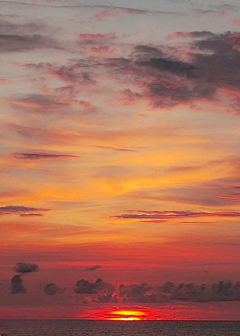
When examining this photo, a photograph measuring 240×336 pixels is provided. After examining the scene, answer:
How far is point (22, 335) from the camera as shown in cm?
19988

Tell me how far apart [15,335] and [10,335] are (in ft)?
25.6

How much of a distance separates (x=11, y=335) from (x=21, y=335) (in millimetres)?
7560

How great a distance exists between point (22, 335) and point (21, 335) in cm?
39

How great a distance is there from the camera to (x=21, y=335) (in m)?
200

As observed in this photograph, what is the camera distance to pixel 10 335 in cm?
19125

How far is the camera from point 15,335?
19875cm

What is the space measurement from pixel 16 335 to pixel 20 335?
139 centimetres

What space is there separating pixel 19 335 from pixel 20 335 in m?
0.39

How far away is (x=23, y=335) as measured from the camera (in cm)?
19988

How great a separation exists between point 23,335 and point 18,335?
72.0 inches

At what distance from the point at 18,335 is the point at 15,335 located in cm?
99

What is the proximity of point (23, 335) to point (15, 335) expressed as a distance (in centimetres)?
274

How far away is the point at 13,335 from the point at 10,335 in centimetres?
455

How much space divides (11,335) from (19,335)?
6.79 meters
